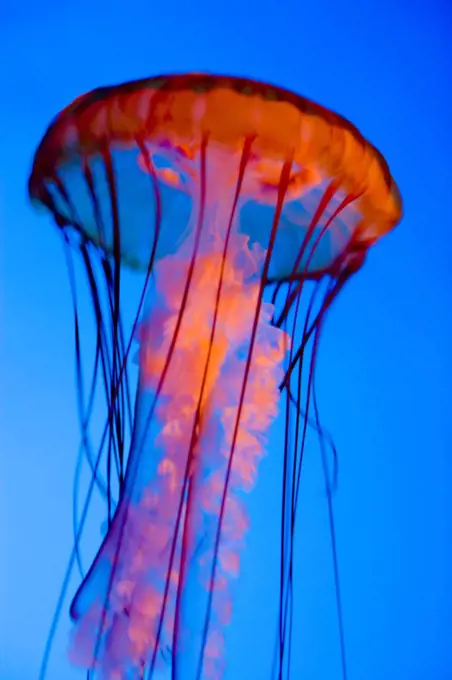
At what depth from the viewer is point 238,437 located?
134cm

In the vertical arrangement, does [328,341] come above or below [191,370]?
above

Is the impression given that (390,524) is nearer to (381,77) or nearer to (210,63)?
(381,77)

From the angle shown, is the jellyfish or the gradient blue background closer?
the jellyfish

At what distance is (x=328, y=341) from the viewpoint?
169 centimetres

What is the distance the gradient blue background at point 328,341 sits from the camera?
1.62 m

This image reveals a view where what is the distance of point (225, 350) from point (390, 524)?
0.69m

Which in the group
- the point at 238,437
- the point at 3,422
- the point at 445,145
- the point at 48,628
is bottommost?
the point at 48,628

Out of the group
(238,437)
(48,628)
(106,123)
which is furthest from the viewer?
(48,628)

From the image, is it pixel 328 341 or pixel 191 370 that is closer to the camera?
pixel 191 370

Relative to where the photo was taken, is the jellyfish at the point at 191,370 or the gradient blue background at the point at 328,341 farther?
the gradient blue background at the point at 328,341

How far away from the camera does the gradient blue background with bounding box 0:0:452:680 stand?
5.33 ft

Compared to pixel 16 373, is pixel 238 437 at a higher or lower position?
lower

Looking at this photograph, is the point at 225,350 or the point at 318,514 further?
the point at 318,514

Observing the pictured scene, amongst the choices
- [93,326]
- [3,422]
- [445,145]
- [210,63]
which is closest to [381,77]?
[445,145]
